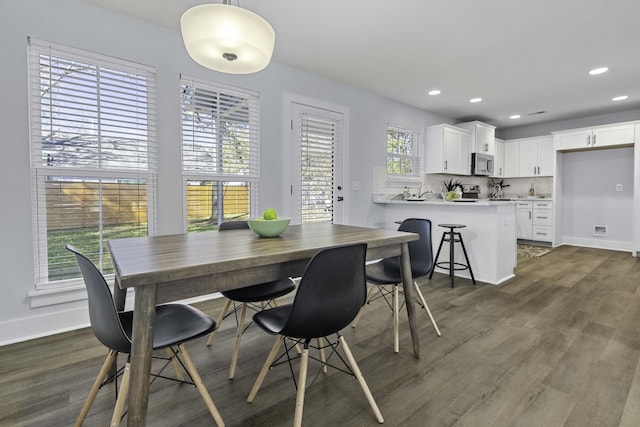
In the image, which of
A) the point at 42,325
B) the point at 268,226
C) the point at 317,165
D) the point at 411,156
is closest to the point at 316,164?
the point at 317,165

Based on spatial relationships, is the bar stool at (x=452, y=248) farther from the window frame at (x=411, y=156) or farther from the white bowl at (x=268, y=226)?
the white bowl at (x=268, y=226)

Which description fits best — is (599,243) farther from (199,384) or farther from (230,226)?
(199,384)

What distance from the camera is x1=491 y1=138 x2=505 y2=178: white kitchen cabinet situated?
6.69m

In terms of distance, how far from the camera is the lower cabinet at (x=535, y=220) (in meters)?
6.02

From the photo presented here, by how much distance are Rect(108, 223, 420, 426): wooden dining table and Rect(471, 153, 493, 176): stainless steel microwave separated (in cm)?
468

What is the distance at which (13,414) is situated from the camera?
154 cm

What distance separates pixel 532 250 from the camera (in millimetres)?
5727

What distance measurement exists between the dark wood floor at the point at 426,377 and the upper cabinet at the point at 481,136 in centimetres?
369

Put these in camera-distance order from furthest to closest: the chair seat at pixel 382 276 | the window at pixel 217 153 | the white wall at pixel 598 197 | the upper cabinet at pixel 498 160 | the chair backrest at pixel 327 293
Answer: the upper cabinet at pixel 498 160 → the white wall at pixel 598 197 → the window at pixel 217 153 → the chair seat at pixel 382 276 → the chair backrest at pixel 327 293

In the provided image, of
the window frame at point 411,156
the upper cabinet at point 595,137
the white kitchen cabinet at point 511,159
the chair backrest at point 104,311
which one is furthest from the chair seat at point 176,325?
the white kitchen cabinet at point 511,159

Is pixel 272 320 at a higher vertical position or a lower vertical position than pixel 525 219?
lower

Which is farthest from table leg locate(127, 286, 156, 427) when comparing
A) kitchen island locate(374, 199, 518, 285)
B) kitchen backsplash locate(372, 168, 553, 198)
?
kitchen backsplash locate(372, 168, 553, 198)

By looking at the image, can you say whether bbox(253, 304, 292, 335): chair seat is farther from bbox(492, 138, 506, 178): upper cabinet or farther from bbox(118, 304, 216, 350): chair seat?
bbox(492, 138, 506, 178): upper cabinet

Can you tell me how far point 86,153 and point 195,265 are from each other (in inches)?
81.5
